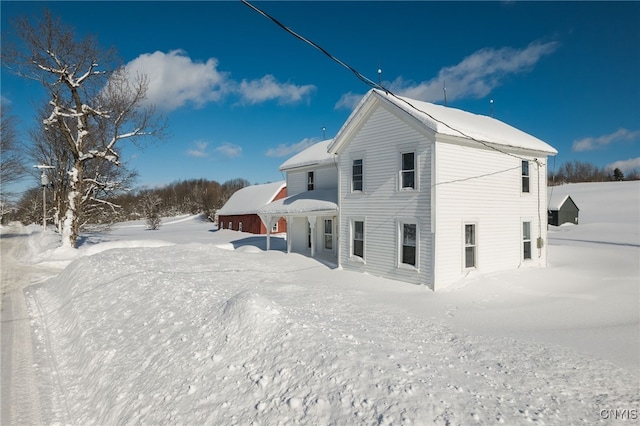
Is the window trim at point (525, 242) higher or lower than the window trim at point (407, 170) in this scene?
lower

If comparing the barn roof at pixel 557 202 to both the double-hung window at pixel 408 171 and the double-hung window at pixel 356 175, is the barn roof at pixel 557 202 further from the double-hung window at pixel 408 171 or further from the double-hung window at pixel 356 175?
the double-hung window at pixel 408 171

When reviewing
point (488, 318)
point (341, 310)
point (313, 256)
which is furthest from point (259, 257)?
point (488, 318)

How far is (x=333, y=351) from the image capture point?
6078 mm

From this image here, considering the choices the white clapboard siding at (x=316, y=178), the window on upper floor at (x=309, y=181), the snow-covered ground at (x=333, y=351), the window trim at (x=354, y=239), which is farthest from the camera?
the window on upper floor at (x=309, y=181)

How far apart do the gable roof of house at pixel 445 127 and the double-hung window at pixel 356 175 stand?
3.97 feet

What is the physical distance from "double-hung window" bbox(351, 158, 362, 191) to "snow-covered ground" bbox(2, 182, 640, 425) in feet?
14.4

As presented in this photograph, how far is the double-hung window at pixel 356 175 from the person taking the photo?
614 inches

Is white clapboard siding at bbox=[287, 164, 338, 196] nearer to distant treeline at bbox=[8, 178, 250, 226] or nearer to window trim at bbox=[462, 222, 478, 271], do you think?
window trim at bbox=[462, 222, 478, 271]

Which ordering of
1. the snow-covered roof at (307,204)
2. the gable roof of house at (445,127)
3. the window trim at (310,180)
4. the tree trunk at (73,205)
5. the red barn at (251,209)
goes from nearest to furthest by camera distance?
the gable roof of house at (445,127) < the snow-covered roof at (307,204) < the window trim at (310,180) < the tree trunk at (73,205) < the red barn at (251,209)

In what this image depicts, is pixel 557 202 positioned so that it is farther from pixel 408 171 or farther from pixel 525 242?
pixel 408 171

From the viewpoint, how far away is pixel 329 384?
5.21 meters

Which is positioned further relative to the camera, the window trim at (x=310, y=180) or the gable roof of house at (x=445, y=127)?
the window trim at (x=310, y=180)

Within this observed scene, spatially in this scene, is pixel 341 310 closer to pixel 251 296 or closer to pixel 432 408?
pixel 251 296

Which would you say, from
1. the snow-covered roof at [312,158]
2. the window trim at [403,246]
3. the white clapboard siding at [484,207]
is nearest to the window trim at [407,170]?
the white clapboard siding at [484,207]
